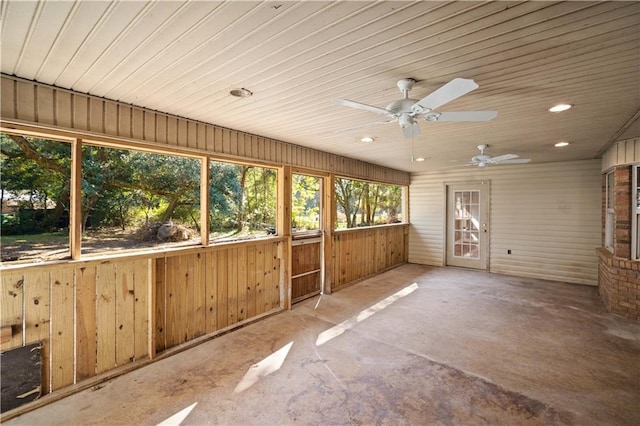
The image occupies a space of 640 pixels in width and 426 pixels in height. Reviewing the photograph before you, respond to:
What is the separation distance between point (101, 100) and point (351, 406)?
329 centimetres

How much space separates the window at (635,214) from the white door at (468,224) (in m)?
2.60

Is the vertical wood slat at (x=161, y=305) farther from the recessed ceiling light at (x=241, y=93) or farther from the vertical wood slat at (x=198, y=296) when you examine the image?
the recessed ceiling light at (x=241, y=93)

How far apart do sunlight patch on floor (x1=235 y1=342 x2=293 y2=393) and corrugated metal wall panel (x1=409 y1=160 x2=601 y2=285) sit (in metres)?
5.63

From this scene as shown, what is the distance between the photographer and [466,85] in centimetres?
153

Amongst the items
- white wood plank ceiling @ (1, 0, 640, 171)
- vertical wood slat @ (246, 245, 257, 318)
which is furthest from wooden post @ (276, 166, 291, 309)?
white wood plank ceiling @ (1, 0, 640, 171)

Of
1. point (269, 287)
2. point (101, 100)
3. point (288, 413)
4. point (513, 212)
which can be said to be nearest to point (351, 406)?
point (288, 413)

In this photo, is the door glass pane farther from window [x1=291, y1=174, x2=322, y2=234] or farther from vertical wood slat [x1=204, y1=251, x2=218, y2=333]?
vertical wood slat [x1=204, y1=251, x2=218, y2=333]

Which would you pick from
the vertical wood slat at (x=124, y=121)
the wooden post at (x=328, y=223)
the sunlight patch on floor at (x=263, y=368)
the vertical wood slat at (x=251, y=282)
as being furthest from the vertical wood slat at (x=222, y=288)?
the wooden post at (x=328, y=223)

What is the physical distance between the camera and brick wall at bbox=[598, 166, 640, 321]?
376 cm

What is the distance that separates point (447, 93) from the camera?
1.66 metres

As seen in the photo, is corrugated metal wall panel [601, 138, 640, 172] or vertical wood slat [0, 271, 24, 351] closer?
vertical wood slat [0, 271, 24, 351]

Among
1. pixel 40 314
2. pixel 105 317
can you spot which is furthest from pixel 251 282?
pixel 40 314

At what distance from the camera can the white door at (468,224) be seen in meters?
6.53

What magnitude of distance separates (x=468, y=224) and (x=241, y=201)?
5586 mm
